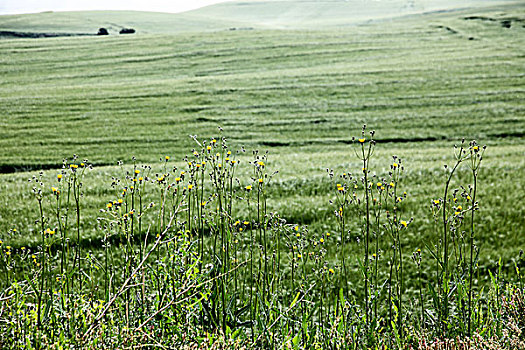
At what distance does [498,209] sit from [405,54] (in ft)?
101

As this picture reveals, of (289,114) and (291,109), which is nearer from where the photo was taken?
(289,114)

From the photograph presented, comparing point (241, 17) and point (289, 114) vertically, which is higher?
point (241, 17)

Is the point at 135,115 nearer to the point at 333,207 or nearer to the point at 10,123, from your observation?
the point at 10,123

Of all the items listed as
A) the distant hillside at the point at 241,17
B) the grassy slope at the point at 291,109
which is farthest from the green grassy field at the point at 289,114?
the distant hillside at the point at 241,17

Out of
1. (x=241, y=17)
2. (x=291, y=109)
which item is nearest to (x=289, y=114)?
(x=291, y=109)

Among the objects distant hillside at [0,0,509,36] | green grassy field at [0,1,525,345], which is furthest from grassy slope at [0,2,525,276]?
distant hillside at [0,0,509,36]

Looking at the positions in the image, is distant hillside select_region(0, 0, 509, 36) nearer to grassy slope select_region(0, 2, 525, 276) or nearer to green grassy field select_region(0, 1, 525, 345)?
green grassy field select_region(0, 1, 525, 345)

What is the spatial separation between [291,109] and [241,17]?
120 meters

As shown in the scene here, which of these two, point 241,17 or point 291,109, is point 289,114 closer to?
point 291,109

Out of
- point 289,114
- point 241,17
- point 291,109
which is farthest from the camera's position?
point 241,17

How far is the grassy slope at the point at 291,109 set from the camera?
1000 centimetres

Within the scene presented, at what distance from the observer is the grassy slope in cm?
1000

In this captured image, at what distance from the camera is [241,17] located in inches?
5281

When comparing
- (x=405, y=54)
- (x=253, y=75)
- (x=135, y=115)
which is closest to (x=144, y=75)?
(x=253, y=75)
